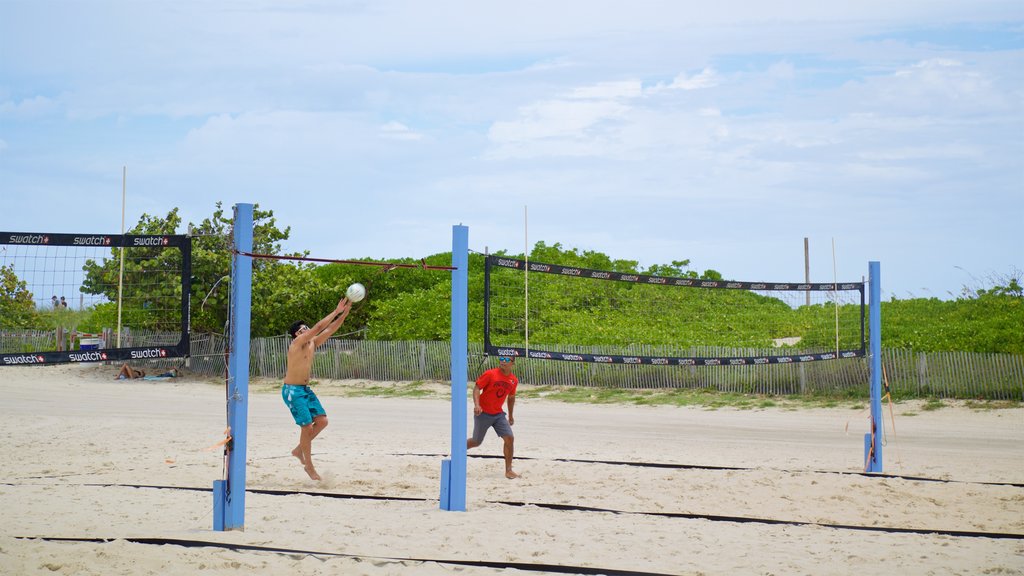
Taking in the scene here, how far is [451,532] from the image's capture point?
277 inches

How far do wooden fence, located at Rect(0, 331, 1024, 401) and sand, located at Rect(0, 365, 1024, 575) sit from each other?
2963 millimetres

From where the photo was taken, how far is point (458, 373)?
25.6 feet

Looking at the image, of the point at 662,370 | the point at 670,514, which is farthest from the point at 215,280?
the point at 670,514

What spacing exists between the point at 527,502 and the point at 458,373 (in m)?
1.37

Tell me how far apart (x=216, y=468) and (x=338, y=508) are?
104 inches

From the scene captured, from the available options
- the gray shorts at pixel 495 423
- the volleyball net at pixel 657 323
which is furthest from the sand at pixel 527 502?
the volleyball net at pixel 657 323

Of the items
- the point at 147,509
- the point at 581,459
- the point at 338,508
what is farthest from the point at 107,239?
the point at 581,459

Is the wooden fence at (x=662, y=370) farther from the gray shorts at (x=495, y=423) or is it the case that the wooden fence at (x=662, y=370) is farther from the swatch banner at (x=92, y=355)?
the swatch banner at (x=92, y=355)

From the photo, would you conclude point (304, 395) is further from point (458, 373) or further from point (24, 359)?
point (24, 359)

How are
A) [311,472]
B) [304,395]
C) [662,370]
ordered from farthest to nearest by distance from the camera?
[662,370] < [311,472] < [304,395]

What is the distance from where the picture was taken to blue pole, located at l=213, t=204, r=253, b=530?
22.2 feet

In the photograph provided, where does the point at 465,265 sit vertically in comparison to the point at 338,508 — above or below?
above

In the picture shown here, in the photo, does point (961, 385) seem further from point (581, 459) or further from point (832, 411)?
point (581, 459)

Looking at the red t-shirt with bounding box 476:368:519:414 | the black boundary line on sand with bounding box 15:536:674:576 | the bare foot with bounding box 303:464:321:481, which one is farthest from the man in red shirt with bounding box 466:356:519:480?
the black boundary line on sand with bounding box 15:536:674:576
